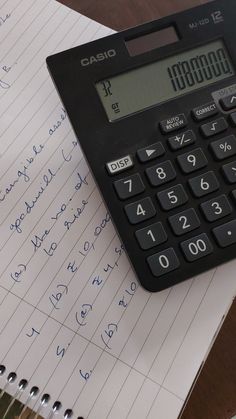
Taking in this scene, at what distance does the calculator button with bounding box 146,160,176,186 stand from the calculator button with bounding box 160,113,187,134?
0.02 m

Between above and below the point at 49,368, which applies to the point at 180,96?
above

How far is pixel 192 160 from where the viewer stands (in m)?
0.30

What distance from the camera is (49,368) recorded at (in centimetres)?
28

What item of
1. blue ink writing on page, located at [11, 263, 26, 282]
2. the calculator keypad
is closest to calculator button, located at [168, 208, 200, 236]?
the calculator keypad

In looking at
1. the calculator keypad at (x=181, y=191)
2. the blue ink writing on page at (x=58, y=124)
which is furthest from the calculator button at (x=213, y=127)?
the blue ink writing on page at (x=58, y=124)

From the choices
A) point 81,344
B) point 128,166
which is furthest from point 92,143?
point 81,344

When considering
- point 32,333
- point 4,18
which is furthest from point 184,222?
point 4,18

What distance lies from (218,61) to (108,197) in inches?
5.0

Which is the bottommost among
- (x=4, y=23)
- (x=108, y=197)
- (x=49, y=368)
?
(x=49, y=368)

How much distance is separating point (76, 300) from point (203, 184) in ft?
0.37

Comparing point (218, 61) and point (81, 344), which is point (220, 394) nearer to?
point (81, 344)

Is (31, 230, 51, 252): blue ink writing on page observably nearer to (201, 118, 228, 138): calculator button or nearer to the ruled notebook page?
the ruled notebook page

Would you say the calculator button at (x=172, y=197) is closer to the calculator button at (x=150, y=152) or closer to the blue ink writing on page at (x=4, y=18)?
the calculator button at (x=150, y=152)

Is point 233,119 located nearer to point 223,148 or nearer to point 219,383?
point 223,148
